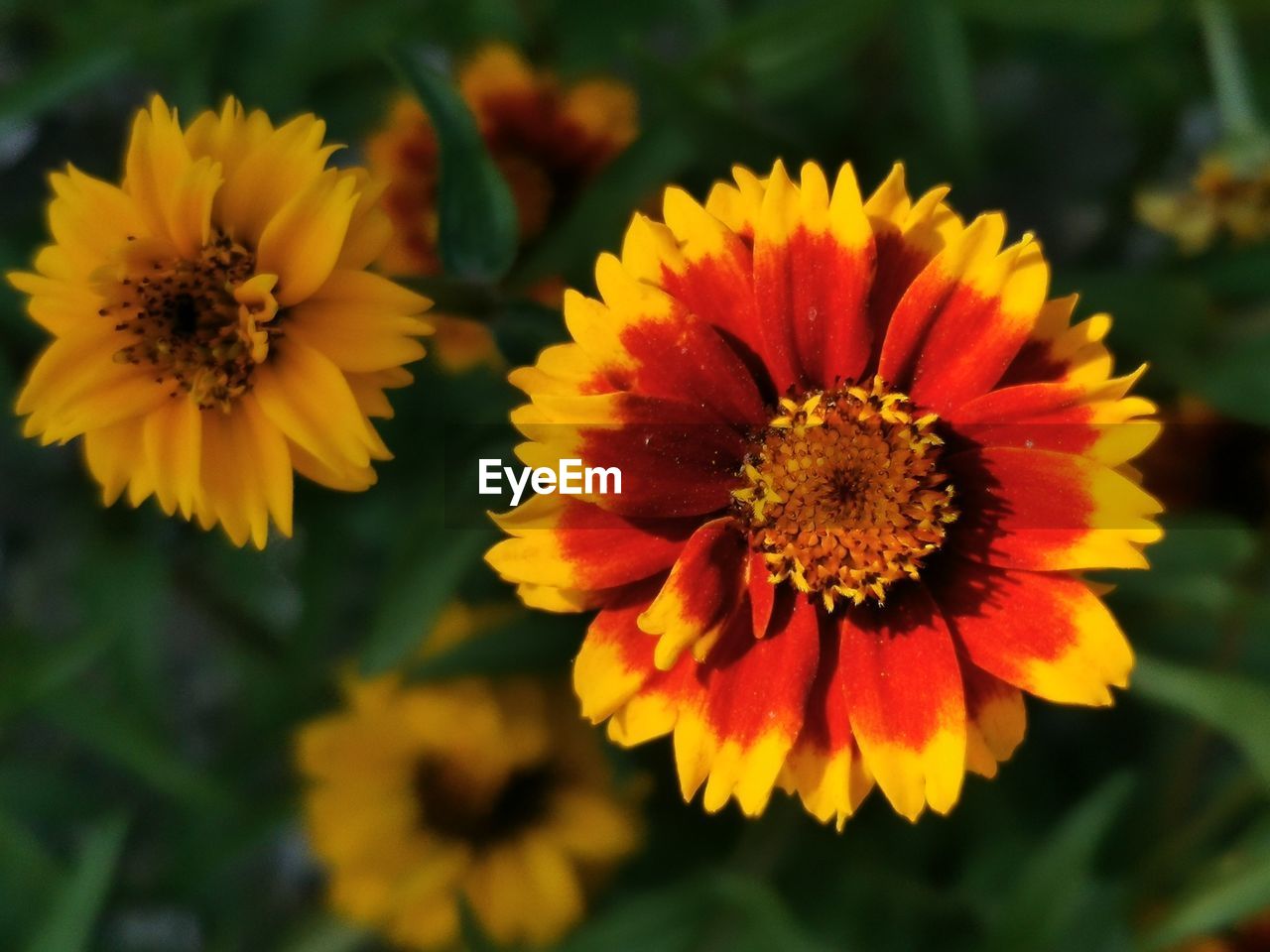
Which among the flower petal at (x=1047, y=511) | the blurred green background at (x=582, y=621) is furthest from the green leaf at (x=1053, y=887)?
the flower petal at (x=1047, y=511)

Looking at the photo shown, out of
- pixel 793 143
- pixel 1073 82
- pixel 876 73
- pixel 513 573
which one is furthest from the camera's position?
pixel 1073 82

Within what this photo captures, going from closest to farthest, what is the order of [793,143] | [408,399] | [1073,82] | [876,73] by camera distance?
[793,143]
[408,399]
[876,73]
[1073,82]

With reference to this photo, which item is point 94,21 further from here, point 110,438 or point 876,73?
point 876,73

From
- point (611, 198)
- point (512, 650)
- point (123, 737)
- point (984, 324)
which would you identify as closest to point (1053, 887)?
point (512, 650)

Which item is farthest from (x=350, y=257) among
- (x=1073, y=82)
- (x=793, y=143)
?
(x=1073, y=82)

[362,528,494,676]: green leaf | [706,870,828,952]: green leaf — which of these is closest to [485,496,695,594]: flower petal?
[362,528,494,676]: green leaf

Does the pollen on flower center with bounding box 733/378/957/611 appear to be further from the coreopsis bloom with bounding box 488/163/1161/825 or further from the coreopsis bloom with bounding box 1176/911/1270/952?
the coreopsis bloom with bounding box 1176/911/1270/952

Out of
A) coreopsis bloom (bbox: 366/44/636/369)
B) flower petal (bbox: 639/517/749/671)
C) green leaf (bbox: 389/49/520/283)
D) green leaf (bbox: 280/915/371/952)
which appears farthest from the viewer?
green leaf (bbox: 280/915/371/952)
